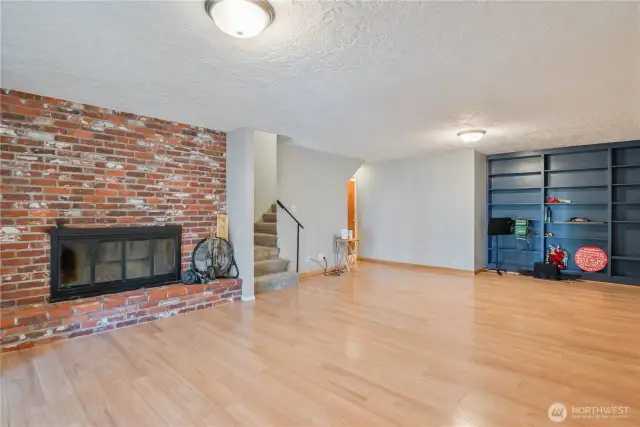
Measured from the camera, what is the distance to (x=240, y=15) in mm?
1823

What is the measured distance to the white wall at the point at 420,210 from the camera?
625 cm

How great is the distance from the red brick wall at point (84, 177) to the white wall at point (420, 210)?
425 centimetres

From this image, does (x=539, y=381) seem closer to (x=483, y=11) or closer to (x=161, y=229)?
(x=483, y=11)

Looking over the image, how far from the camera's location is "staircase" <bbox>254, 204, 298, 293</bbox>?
195 inches

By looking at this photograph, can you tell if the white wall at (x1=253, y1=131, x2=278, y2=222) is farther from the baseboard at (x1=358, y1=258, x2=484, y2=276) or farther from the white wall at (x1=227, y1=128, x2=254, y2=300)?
the baseboard at (x1=358, y1=258, x2=484, y2=276)

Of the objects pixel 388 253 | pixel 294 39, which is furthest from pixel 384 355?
pixel 388 253

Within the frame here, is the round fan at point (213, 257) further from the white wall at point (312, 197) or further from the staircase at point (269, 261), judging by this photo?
the white wall at point (312, 197)

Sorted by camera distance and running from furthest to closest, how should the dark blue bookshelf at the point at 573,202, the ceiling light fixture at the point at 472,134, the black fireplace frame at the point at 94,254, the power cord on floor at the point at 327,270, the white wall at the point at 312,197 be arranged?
1. the power cord on floor at the point at 327,270
2. the white wall at the point at 312,197
3. the dark blue bookshelf at the point at 573,202
4. the ceiling light fixture at the point at 472,134
5. the black fireplace frame at the point at 94,254

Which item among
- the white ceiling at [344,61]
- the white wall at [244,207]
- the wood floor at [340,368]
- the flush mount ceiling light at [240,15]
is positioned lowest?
the wood floor at [340,368]

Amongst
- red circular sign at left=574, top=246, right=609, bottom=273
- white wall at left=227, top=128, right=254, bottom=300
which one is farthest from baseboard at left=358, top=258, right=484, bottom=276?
white wall at left=227, top=128, right=254, bottom=300

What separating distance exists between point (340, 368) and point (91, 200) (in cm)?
315

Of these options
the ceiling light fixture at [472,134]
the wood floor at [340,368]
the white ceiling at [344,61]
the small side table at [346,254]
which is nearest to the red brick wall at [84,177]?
the white ceiling at [344,61]

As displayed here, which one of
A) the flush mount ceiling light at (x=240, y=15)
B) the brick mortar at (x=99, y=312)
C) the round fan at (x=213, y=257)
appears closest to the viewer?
the flush mount ceiling light at (x=240, y=15)

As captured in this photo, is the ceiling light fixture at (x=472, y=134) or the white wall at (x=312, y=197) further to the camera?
the white wall at (x=312, y=197)
